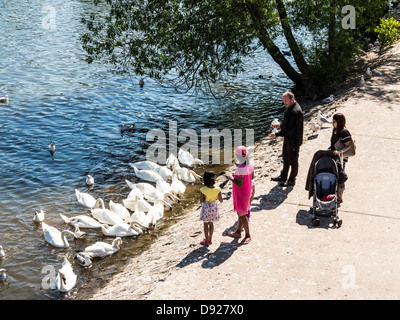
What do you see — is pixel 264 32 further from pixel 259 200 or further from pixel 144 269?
pixel 144 269

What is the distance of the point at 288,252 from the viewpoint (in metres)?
9.16

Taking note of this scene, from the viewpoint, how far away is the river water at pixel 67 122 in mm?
11781

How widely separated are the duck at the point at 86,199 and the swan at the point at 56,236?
5.94ft

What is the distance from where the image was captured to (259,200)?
1146 centimetres

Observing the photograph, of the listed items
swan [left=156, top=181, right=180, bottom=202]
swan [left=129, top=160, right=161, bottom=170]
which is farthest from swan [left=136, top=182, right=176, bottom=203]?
swan [left=129, top=160, right=161, bottom=170]

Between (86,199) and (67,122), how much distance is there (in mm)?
7280

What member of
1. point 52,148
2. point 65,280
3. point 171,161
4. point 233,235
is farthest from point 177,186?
point 52,148

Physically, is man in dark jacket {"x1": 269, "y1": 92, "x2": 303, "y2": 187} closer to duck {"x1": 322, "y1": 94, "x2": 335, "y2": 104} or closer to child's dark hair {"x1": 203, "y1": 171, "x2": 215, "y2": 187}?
child's dark hair {"x1": 203, "y1": 171, "x2": 215, "y2": 187}

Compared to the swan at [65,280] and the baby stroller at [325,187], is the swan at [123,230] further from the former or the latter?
the baby stroller at [325,187]

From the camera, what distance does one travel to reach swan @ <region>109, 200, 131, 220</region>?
12947mm

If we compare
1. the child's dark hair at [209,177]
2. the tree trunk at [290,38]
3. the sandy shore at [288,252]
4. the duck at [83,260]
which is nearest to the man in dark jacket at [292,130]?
the sandy shore at [288,252]
